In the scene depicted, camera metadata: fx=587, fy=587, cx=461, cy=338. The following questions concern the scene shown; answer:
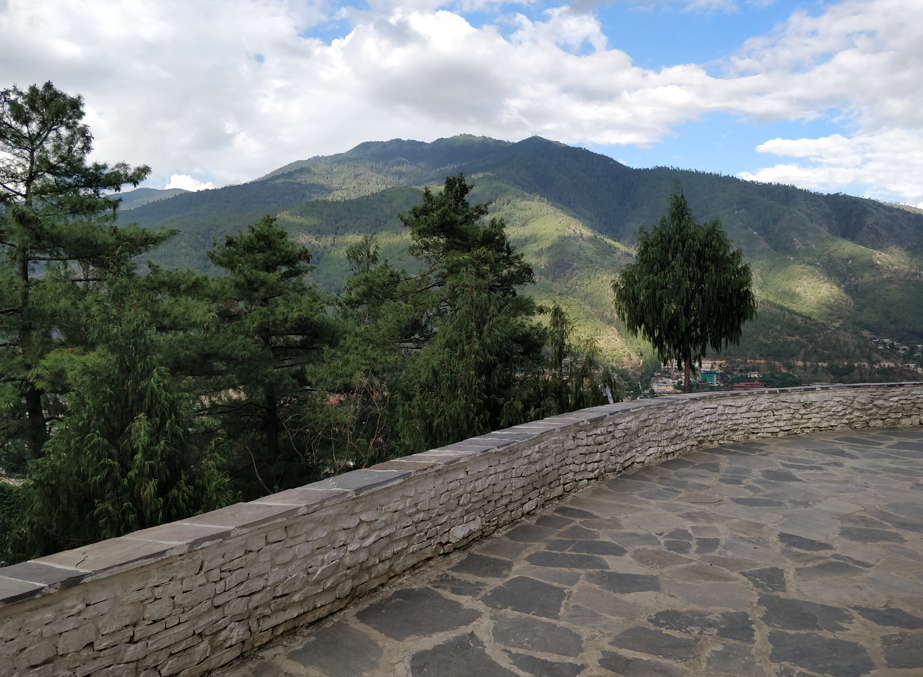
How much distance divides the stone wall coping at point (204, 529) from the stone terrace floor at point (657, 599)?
2.19ft

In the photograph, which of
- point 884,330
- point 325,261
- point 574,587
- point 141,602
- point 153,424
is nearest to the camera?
point 141,602

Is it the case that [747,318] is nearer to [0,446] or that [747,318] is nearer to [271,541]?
[271,541]

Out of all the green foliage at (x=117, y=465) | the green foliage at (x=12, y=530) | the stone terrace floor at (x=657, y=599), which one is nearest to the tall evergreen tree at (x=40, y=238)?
the green foliage at (x=12, y=530)

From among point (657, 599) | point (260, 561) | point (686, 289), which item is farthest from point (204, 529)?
point (686, 289)

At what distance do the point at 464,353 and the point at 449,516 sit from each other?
18.3 ft

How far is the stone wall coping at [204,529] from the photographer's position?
2.16 metres

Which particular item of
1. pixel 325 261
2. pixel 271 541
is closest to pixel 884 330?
pixel 325 261

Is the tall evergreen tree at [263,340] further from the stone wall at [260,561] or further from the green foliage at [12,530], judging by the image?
the stone wall at [260,561]

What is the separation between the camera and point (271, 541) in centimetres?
296

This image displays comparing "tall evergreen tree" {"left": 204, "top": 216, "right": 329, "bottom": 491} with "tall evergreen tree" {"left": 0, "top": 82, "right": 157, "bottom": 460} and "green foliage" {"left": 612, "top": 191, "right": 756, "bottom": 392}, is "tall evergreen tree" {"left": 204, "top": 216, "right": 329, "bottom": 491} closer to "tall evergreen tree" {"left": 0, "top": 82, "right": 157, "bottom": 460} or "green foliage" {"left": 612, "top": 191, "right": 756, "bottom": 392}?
"tall evergreen tree" {"left": 0, "top": 82, "right": 157, "bottom": 460}

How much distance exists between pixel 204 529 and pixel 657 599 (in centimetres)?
260

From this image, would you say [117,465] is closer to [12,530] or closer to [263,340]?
→ [12,530]

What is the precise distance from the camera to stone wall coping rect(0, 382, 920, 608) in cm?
216

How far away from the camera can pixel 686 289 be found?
10875mm
